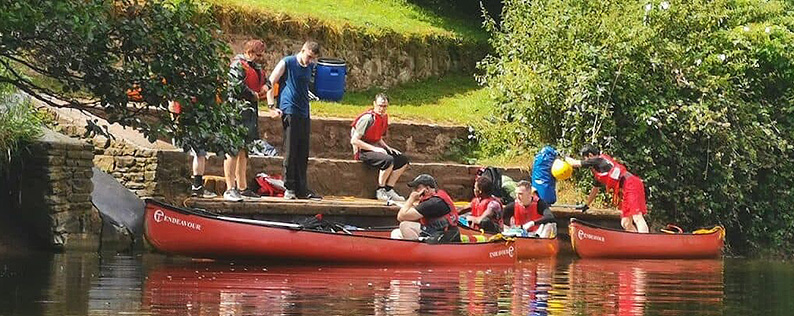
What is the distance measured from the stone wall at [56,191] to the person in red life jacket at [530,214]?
5.72 meters

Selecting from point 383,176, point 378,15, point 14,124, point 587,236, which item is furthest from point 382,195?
point 378,15

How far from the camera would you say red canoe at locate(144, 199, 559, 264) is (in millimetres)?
17828

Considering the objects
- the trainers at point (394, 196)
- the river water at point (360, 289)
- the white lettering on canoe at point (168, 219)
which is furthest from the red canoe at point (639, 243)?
the white lettering on canoe at point (168, 219)

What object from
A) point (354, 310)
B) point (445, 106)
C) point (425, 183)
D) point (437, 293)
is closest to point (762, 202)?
point (445, 106)

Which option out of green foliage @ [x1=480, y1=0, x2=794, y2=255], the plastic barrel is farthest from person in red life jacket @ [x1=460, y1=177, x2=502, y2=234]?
the plastic barrel

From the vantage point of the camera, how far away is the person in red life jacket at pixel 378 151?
2256 centimetres

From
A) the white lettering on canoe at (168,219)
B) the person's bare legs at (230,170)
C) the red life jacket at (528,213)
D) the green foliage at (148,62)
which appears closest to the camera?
the green foliage at (148,62)

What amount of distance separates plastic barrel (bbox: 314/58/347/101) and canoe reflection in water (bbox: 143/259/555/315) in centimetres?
751

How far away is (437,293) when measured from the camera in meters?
15.8

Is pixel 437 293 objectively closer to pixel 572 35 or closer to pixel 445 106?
pixel 572 35

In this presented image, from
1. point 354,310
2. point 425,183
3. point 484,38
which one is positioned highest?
point 484,38

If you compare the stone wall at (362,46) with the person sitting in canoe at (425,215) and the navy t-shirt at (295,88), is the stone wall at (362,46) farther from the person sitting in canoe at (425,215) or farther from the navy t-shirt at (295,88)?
the person sitting in canoe at (425,215)

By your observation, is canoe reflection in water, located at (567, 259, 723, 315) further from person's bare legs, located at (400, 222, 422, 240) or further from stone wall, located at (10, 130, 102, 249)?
stone wall, located at (10, 130, 102, 249)

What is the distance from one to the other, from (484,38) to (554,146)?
21.6ft
